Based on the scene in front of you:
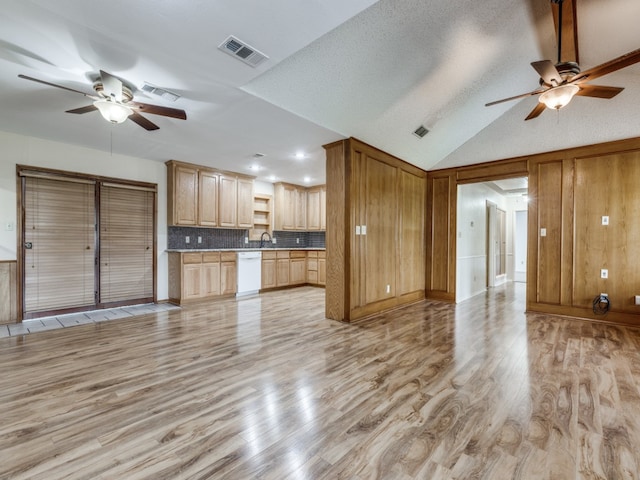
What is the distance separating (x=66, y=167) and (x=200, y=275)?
8.26 ft

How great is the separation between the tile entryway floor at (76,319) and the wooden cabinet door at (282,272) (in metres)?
2.29

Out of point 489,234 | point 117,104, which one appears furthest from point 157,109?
point 489,234

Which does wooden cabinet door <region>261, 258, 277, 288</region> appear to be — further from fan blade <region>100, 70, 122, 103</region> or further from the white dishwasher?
fan blade <region>100, 70, 122, 103</region>

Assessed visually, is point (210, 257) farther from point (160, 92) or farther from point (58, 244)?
point (160, 92)

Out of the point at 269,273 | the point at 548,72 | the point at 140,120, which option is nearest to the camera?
the point at 548,72

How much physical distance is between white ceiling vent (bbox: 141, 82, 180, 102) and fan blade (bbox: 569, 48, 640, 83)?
12.1 ft

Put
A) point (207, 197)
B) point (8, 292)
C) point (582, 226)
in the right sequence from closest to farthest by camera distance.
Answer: point (8, 292) < point (582, 226) < point (207, 197)

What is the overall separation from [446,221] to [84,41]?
5424 millimetres

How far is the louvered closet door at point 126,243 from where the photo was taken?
493cm

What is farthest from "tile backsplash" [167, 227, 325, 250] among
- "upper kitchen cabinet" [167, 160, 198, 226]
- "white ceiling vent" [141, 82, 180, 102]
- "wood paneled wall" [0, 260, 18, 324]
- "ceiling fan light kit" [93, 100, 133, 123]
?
"white ceiling vent" [141, 82, 180, 102]

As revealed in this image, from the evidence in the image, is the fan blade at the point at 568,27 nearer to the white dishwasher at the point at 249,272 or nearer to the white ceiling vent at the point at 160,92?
the white ceiling vent at the point at 160,92

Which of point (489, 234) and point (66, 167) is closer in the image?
point (66, 167)

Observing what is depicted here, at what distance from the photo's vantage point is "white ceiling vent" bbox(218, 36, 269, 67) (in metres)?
2.30

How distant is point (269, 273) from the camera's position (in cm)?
673
